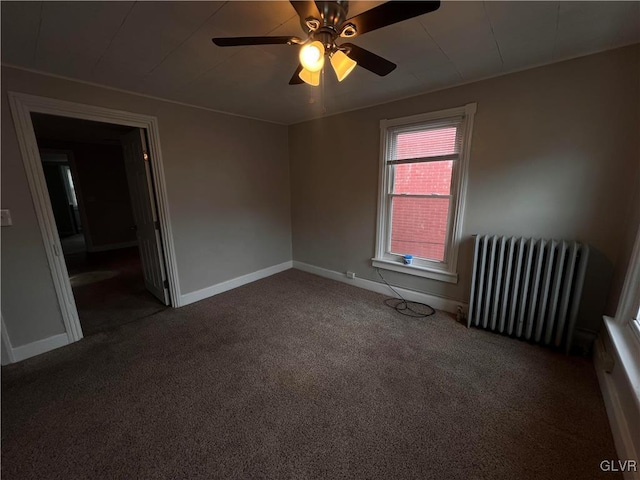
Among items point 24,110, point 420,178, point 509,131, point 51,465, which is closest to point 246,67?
point 24,110

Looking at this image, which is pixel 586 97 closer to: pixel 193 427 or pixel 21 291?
pixel 193 427

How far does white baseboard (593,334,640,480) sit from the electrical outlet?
4.11 metres

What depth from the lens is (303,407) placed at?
5.32ft

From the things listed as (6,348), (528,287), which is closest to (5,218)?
(6,348)

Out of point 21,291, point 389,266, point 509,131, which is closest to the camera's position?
point 21,291

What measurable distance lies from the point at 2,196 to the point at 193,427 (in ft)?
7.43

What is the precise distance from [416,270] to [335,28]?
96.4 inches

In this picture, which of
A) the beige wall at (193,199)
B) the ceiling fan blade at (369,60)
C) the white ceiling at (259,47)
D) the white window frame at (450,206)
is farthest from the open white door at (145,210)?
the white window frame at (450,206)

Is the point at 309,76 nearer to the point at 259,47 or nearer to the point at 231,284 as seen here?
the point at 259,47

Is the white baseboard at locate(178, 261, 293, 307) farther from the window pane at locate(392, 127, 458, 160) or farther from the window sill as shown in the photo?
the window pane at locate(392, 127, 458, 160)

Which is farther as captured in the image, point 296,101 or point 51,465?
point 296,101

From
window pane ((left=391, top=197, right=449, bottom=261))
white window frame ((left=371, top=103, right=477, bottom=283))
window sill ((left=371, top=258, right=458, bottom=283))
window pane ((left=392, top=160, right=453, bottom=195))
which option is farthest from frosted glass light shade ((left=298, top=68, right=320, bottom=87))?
window sill ((left=371, top=258, right=458, bottom=283))

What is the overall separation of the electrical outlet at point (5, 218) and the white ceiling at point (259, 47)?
110 centimetres

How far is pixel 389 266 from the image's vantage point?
10.4ft
